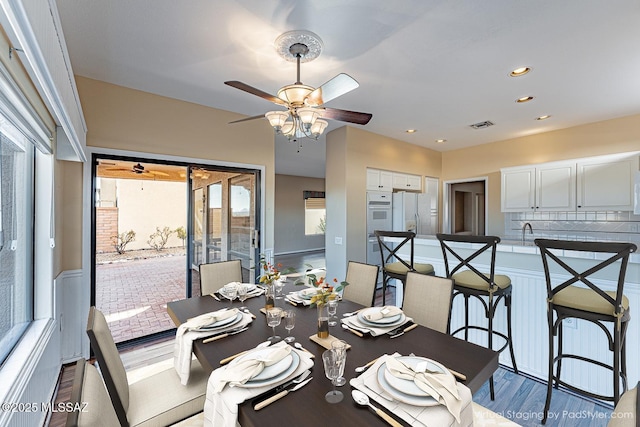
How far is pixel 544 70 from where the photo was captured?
2.71 meters

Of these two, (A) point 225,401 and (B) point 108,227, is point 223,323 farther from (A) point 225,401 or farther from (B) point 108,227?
(B) point 108,227

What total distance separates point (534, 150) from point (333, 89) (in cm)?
459

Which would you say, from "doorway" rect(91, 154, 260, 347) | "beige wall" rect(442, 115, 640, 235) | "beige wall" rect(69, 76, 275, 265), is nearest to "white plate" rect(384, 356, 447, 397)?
"doorway" rect(91, 154, 260, 347)

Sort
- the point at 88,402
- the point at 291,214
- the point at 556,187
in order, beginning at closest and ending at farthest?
the point at 88,402
the point at 556,187
the point at 291,214

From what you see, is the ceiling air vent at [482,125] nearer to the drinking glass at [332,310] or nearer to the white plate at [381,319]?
the white plate at [381,319]

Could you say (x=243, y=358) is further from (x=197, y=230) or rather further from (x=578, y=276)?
(x=197, y=230)

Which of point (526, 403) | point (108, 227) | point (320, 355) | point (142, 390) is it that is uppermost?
point (108, 227)

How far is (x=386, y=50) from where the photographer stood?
239 centimetres

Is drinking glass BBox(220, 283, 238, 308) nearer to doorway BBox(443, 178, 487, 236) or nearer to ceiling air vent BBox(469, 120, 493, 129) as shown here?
ceiling air vent BBox(469, 120, 493, 129)

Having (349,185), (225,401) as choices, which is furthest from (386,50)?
(225,401)

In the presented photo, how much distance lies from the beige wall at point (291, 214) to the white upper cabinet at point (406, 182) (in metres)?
4.52

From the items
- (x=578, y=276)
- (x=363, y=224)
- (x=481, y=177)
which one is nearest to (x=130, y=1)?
(x=578, y=276)

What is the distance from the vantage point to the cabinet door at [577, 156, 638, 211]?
376 centimetres

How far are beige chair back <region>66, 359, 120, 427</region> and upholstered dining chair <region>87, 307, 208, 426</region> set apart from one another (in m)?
0.26
